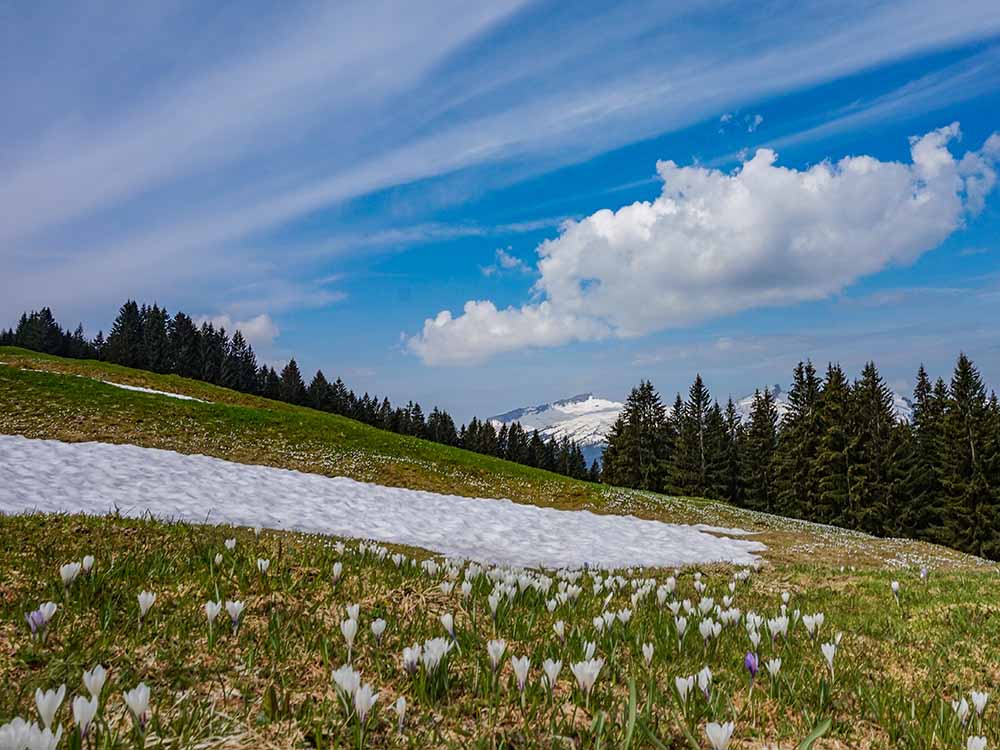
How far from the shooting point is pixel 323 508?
18.1 metres

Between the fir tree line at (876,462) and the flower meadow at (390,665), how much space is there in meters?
58.8

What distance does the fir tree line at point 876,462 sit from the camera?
175ft

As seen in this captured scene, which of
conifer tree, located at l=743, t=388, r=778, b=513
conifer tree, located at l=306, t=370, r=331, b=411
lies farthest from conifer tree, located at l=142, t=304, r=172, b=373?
conifer tree, located at l=743, t=388, r=778, b=513

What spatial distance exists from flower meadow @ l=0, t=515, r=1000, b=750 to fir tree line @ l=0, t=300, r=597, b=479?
111 metres

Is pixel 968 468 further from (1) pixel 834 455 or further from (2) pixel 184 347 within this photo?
(2) pixel 184 347

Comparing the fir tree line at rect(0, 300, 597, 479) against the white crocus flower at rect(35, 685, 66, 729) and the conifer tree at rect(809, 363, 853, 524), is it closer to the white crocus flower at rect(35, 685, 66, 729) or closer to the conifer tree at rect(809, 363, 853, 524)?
the conifer tree at rect(809, 363, 853, 524)

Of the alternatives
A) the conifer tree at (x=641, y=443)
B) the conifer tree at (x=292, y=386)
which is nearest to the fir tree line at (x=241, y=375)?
the conifer tree at (x=292, y=386)

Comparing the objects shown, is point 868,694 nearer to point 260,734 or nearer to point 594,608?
point 594,608

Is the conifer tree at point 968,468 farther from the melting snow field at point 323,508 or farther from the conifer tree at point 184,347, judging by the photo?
the conifer tree at point 184,347

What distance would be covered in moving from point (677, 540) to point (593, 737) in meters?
21.0

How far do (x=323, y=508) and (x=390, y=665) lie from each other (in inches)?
617

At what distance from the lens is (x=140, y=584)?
169 inches

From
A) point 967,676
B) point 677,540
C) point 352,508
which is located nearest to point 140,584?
point 967,676

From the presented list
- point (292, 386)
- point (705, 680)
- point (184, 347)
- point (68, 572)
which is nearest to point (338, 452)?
point (68, 572)
